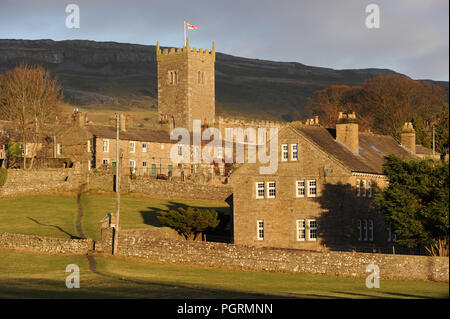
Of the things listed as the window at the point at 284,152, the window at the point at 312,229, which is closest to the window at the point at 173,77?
the window at the point at 284,152

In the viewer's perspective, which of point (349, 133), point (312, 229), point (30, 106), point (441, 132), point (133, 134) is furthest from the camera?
point (30, 106)

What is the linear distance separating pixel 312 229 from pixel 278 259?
9034 millimetres

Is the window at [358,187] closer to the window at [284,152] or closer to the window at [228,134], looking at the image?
the window at [284,152]

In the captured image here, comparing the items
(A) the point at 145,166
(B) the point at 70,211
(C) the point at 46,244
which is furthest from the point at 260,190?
(A) the point at 145,166

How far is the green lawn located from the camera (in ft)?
205

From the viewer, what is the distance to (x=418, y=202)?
1890 inches

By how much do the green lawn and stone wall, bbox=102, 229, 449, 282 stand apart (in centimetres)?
689

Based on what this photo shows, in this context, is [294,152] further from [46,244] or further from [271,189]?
[46,244]

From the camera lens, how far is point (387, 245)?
5831 centimetres

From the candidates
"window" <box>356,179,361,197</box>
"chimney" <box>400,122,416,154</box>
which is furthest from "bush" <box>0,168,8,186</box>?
"chimney" <box>400,122,416,154</box>

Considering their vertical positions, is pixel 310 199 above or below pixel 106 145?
below

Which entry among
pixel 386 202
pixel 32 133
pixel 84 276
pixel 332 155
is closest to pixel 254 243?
pixel 332 155

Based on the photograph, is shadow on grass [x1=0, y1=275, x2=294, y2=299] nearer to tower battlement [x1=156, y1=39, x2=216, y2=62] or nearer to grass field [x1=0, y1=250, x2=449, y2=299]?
grass field [x1=0, y1=250, x2=449, y2=299]

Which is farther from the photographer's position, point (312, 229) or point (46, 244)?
point (312, 229)
